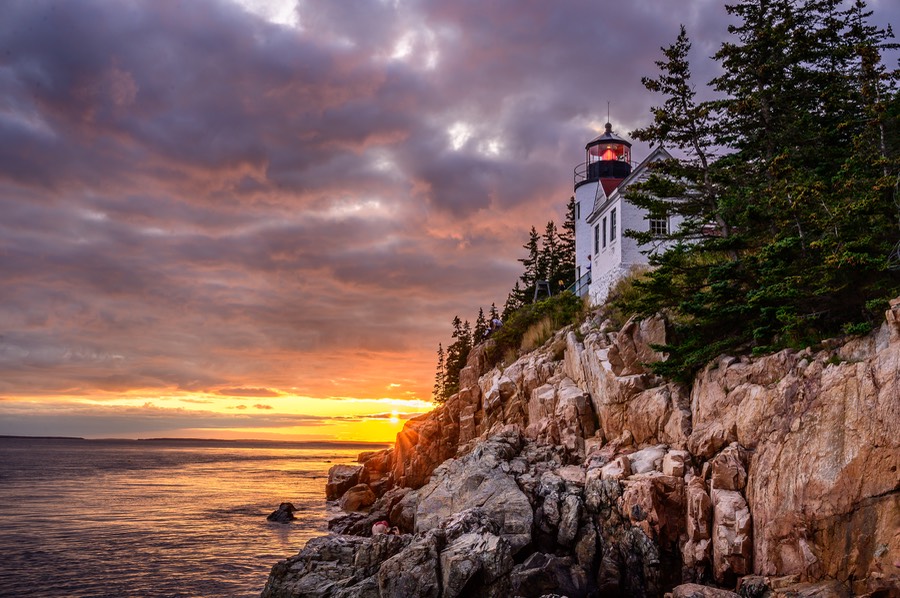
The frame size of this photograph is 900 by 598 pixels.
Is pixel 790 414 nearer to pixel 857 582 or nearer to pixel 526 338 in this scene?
pixel 857 582

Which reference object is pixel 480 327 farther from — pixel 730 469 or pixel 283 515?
pixel 730 469

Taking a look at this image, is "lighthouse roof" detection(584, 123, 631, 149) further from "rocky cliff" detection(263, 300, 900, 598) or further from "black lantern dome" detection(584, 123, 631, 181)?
"rocky cliff" detection(263, 300, 900, 598)

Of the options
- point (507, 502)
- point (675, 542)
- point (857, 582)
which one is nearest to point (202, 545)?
point (507, 502)

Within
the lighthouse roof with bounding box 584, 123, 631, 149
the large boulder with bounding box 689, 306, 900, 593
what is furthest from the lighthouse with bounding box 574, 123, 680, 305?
the large boulder with bounding box 689, 306, 900, 593

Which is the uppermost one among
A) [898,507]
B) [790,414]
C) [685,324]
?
[685,324]

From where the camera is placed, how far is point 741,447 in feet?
55.0

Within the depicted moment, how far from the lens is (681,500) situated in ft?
55.7

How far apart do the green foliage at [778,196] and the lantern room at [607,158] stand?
51.0 feet

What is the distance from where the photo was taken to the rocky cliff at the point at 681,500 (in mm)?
13773

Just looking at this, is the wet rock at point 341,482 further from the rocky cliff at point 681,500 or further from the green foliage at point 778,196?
the green foliage at point 778,196

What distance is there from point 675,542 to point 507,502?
499cm

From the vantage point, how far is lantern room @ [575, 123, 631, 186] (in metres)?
43.6

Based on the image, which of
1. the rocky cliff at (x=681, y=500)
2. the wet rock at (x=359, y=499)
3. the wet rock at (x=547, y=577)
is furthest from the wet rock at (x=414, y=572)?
the wet rock at (x=359, y=499)

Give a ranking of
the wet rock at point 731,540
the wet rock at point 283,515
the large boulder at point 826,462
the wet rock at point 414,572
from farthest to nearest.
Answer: the wet rock at point 283,515 → the wet rock at point 731,540 → the wet rock at point 414,572 → the large boulder at point 826,462
